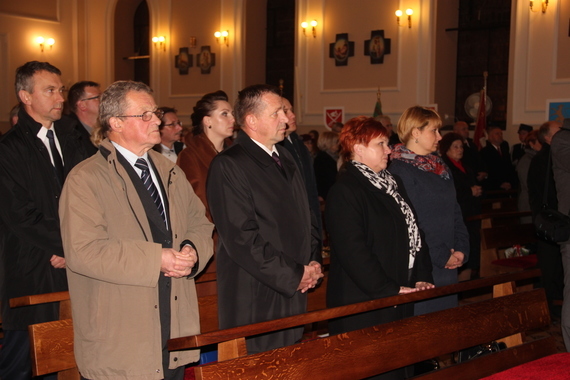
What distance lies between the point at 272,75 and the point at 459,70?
14.3ft

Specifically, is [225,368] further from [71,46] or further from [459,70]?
[71,46]

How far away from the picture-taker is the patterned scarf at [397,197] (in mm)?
3121

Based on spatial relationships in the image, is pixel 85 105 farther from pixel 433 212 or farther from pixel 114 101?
pixel 433 212

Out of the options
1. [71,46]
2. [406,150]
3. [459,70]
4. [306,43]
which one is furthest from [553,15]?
[71,46]

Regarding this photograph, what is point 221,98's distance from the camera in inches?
153

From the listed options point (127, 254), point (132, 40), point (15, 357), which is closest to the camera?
point (127, 254)

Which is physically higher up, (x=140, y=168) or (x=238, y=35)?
(x=238, y=35)

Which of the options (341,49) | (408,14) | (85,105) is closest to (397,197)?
(85,105)

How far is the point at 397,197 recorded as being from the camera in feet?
10.4

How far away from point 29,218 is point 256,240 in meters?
1.17

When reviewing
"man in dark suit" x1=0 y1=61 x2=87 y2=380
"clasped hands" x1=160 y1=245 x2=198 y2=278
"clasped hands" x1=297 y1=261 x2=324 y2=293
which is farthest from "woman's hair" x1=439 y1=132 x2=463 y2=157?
"clasped hands" x1=160 y1=245 x2=198 y2=278

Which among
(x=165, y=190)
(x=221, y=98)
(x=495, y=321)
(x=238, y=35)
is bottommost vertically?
(x=495, y=321)

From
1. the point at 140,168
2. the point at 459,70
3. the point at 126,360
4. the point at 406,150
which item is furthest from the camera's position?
the point at 459,70

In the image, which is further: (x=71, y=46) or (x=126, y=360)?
(x=71, y=46)
